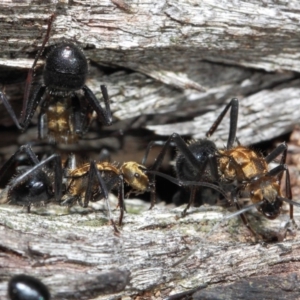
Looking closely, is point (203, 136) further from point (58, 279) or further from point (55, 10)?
point (58, 279)

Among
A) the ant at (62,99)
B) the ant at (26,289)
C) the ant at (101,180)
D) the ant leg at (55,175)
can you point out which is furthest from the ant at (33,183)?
the ant at (26,289)

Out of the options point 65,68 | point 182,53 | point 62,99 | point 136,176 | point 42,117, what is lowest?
point 136,176

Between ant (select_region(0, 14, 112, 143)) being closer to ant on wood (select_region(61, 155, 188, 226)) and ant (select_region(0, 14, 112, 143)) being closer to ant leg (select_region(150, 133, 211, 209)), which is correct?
ant on wood (select_region(61, 155, 188, 226))

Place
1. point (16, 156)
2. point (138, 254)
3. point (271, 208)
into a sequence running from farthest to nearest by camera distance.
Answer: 1. point (16, 156)
2. point (271, 208)
3. point (138, 254)

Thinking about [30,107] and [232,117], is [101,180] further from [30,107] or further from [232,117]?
[232,117]

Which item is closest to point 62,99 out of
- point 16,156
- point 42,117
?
point 42,117

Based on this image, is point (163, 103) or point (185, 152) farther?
point (163, 103)

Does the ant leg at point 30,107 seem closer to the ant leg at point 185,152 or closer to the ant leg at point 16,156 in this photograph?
the ant leg at point 16,156

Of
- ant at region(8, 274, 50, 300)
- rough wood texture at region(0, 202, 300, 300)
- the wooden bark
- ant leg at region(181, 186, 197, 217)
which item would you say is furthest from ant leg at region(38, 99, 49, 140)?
ant at region(8, 274, 50, 300)
